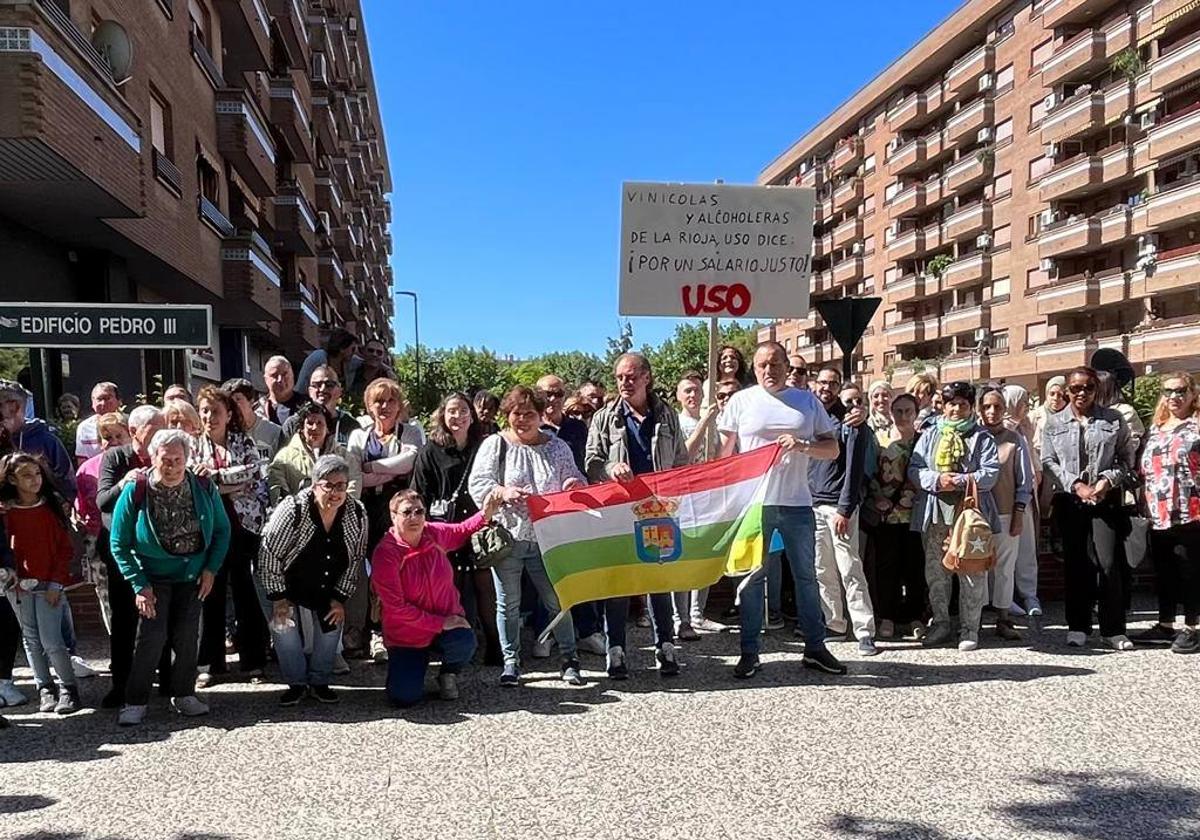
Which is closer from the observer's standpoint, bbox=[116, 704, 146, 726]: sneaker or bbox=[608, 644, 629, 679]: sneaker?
bbox=[116, 704, 146, 726]: sneaker

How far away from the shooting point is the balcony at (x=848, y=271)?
64.6 meters

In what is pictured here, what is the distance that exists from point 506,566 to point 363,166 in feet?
199

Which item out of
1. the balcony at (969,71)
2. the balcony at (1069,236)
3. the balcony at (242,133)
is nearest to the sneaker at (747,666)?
the balcony at (242,133)

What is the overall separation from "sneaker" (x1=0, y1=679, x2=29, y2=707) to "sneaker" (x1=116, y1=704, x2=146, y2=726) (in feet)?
2.73

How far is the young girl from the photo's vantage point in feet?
17.1

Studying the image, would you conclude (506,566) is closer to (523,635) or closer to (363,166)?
(523,635)

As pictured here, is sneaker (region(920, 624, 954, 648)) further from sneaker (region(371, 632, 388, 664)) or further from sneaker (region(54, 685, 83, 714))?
sneaker (region(54, 685, 83, 714))

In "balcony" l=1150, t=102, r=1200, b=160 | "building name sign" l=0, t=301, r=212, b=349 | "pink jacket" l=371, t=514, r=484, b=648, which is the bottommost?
"pink jacket" l=371, t=514, r=484, b=648

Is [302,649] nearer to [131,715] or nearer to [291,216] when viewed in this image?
[131,715]

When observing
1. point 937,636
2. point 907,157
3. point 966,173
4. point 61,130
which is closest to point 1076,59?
point 966,173

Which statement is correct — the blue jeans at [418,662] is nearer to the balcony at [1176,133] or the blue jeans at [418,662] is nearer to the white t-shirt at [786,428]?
the white t-shirt at [786,428]

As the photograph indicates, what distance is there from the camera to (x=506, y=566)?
5.73m

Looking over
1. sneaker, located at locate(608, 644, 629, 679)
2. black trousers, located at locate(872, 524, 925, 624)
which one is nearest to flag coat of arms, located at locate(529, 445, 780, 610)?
sneaker, located at locate(608, 644, 629, 679)

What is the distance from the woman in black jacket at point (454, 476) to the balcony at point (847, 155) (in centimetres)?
6426
